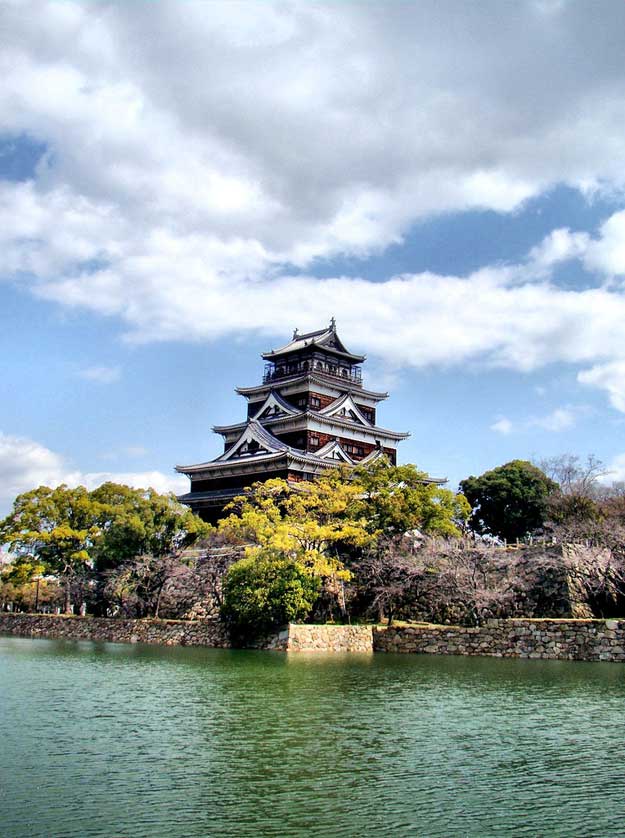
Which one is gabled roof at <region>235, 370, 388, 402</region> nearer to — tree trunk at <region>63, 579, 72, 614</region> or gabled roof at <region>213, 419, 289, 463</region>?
gabled roof at <region>213, 419, 289, 463</region>

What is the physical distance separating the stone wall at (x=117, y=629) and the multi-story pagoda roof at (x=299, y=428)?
1209 centimetres

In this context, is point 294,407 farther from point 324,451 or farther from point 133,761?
point 133,761

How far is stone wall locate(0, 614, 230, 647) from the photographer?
3169cm

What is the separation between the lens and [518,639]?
26.9m

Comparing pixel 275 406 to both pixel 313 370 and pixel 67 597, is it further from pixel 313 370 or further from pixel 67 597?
pixel 67 597

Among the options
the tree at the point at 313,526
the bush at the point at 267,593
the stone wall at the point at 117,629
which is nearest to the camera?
the bush at the point at 267,593

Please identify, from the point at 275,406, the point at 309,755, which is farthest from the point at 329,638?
the point at 275,406

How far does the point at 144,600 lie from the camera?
3788 centimetres

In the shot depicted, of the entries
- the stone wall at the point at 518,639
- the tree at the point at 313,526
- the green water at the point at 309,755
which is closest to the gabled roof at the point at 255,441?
the tree at the point at 313,526

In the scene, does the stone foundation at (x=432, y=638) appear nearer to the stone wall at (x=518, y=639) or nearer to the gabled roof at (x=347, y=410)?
the stone wall at (x=518, y=639)

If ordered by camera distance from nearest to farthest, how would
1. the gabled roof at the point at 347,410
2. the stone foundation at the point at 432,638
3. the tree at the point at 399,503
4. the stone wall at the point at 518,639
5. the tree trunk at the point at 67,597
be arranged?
the stone wall at the point at 518,639 → the stone foundation at the point at 432,638 → the tree at the point at 399,503 → the tree trunk at the point at 67,597 → the gabled roof at the point at 347,410

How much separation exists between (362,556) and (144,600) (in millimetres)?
11381

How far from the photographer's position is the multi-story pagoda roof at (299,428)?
4766cm

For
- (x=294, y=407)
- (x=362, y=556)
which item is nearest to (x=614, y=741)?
(x=362, y=556)
